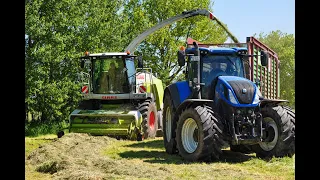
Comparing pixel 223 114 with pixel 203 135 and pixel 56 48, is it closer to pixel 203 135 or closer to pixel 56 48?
pixel 203 135

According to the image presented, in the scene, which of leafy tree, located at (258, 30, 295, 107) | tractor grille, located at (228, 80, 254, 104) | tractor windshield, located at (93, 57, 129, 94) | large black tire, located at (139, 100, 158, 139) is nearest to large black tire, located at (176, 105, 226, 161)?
tractor grille, located at (228, 80, 254, 104)

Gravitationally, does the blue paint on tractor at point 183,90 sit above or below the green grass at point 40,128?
above

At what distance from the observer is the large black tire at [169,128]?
30.8 feet

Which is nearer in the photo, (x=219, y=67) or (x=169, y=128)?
(x=219, y=67)

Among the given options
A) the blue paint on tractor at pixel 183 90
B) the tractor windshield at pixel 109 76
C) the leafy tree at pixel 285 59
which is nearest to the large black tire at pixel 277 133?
the blue paint on tractor at pixel 183 90

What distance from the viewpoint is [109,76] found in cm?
1375

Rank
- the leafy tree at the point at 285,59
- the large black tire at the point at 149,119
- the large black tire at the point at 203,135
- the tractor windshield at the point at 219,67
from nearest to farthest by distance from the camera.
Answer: the large black tire at the point at 203,135, the tractor windshield at the point at 219,67, the large black tire at the point at 149,119, the leafy tree at the point at 285,59

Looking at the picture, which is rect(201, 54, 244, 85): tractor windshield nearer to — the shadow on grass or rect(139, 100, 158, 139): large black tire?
the shadow on grass

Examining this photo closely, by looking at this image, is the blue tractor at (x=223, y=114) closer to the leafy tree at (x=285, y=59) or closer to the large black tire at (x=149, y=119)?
the large black tire at (x=149, y=119)

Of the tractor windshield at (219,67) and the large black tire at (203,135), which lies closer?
the large black tire at (203,135)

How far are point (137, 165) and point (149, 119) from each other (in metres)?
6.35

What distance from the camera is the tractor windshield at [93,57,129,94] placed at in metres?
13.7

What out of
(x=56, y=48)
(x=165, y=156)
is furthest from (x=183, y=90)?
(x=56, y=48)
